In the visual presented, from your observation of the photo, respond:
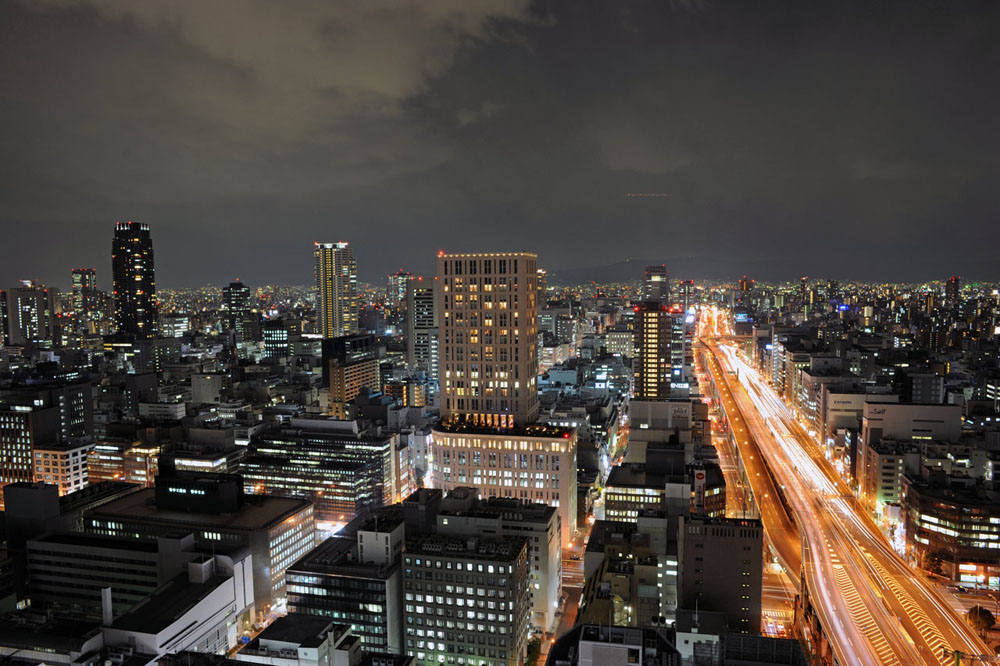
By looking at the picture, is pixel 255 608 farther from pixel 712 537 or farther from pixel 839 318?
pixel 839 318

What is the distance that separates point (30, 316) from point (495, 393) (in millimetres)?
158427

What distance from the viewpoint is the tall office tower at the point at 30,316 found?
6462 inches

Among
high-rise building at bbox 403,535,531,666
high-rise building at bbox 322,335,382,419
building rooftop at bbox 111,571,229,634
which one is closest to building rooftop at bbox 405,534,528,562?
high-rise building at bbox 403,535,531,666

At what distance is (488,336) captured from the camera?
59125 millimetres

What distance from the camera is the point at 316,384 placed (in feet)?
406

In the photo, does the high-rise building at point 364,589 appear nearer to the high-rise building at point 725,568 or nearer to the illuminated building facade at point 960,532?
the high-rise building at point 725,568

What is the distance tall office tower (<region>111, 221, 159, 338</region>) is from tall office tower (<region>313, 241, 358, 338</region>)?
43899 millimetres

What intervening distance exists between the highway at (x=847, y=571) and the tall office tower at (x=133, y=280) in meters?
159

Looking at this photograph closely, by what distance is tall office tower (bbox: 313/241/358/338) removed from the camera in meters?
195

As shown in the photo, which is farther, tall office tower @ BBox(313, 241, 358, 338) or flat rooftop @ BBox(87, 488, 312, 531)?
tall office tower @ BBox(313, 241, 358, 338)

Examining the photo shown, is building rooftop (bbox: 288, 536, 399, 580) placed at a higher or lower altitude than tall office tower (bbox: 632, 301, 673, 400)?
lower

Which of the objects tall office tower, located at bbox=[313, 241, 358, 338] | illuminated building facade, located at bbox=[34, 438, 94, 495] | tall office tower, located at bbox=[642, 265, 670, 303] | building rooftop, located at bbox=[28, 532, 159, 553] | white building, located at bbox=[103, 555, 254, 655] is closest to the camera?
white building, located at bbox=[103, 555, 254, 655]

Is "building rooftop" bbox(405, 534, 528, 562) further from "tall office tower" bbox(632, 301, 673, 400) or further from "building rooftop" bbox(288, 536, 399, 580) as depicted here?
"tall office tower" bbox(632, 301, 673, 400)

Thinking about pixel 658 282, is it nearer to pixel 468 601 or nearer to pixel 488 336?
pixel 488 336
